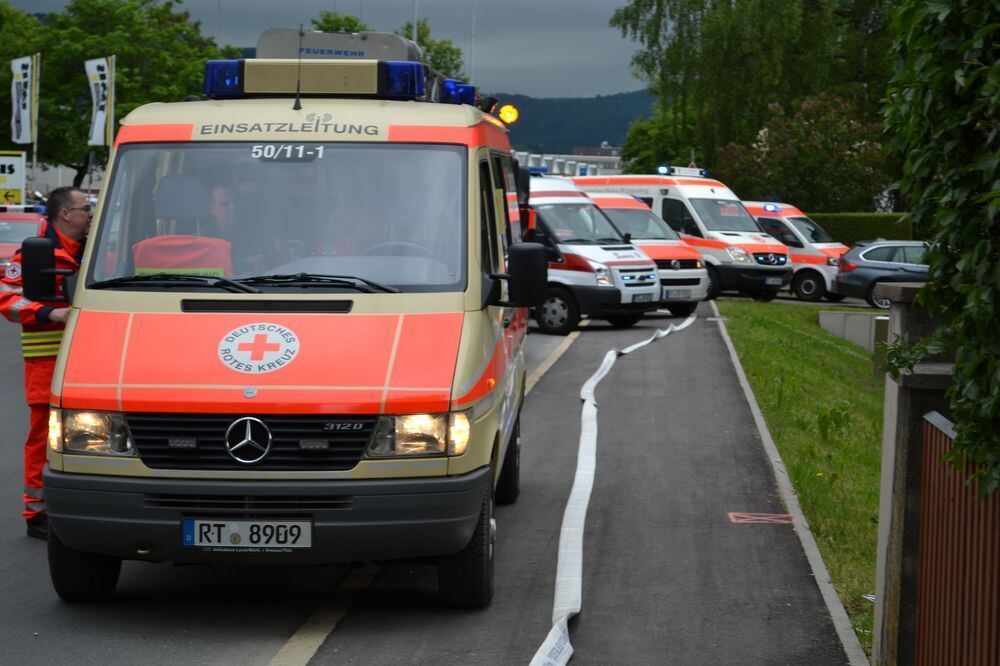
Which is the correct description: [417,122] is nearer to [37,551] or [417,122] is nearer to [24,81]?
[37,551]

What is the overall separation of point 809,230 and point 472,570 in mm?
31225

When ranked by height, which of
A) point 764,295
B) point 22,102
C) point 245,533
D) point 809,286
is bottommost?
point 764,295

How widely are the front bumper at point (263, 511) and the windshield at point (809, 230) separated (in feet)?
102

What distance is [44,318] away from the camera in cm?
822

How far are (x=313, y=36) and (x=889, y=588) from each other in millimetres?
6830

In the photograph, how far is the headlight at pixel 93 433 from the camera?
21.8ft

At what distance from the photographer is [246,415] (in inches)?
257

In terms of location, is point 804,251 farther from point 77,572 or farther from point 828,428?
point 77,572

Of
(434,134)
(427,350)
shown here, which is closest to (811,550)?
(427,350)

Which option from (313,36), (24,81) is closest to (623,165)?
(24,81)

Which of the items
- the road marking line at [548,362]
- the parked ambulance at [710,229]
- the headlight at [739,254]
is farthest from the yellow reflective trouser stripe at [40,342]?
the headlight at [739,254]

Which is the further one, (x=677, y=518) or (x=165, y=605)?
(x=677, y=518)

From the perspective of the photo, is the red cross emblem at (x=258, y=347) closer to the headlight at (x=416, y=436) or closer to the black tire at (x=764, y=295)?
the headlight at (x=416, y=436)

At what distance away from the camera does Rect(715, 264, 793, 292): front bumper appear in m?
31.4
